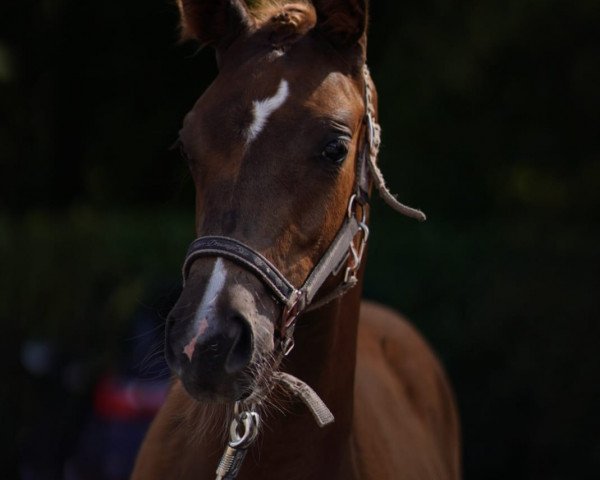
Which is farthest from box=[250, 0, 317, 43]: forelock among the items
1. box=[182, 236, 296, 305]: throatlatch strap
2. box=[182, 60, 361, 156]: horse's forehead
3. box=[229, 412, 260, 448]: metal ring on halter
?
box=[229, 412, 260, 448]: metal ring on halter

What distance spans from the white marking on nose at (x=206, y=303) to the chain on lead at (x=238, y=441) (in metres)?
0.42

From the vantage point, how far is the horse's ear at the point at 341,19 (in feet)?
10.9

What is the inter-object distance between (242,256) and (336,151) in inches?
18.8

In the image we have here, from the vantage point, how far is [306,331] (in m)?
3.26

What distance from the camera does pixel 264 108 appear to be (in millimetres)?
3039

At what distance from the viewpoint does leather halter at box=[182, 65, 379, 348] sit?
284 centimetres

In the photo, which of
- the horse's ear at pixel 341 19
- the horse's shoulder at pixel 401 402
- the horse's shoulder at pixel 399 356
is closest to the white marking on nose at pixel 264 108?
the horse's ear at pixel 341 19

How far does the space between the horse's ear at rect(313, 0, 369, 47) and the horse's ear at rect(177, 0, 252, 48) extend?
23cm

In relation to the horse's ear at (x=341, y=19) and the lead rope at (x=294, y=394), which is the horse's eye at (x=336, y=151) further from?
the horse's ear at (x=341, y=19)

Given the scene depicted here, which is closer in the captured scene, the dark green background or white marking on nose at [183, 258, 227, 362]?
white marking on nose at [183, 258, 227, 362]

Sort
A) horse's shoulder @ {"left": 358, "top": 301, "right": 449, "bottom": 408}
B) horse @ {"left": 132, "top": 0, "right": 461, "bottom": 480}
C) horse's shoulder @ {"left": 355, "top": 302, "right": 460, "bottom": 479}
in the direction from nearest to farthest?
horse @ {"left": 132, "top": 0, "right": 461, "bottom": 480}, horse's shoulder @ {"left": 355, "top": 302, "right": 460, "bottom": 479}, horse's shoulder @ {"left": 358, "top": 301, "right": 449, "bottom": 408}

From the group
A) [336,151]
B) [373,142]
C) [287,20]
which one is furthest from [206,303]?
[287,20]

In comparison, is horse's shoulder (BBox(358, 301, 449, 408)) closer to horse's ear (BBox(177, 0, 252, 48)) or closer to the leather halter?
the leather halter

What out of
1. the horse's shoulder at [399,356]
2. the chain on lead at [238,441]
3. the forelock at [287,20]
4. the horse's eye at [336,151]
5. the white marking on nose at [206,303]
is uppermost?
the forelock at [287,20]
